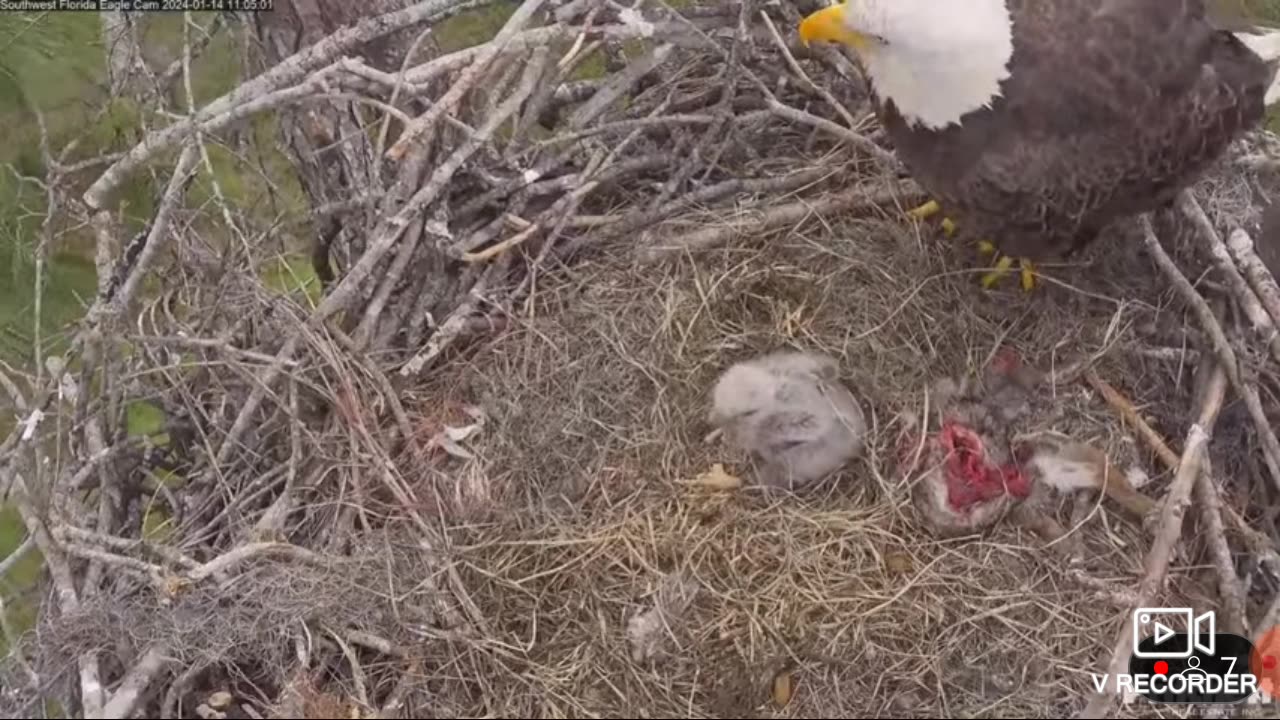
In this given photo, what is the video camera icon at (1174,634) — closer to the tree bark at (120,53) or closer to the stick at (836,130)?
the stick at (836,130)

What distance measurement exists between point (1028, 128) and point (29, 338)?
6.80ft

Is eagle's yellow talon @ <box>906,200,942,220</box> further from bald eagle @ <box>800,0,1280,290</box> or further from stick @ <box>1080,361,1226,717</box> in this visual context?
stick @ <box>1080,361,1226,717</box>

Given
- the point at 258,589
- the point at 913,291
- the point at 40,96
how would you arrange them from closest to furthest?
the point at 258,589 < the point at 913,291 < the point at 40,96

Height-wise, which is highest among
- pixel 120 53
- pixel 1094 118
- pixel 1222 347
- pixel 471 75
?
pixel 120 53

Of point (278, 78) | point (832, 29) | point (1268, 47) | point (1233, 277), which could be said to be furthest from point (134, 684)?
point (1268, 47)

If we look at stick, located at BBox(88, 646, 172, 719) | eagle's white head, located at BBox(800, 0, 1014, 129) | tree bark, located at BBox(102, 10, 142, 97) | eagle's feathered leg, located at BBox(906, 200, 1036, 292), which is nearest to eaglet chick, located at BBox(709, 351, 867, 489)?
eagle's feathered leg, located at BBox(906, 200, 1036, 292)

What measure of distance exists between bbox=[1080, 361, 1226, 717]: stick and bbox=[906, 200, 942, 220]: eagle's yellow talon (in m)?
0.66

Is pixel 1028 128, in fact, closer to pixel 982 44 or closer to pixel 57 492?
pixel 982 44

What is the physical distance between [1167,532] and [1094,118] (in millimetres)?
740

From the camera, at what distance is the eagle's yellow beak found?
226cm

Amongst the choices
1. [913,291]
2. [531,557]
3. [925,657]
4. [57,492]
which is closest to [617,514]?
[531,557]

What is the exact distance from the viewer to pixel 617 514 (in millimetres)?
2316

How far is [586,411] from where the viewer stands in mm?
2439

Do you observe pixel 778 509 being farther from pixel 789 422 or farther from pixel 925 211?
pixel 925 211
